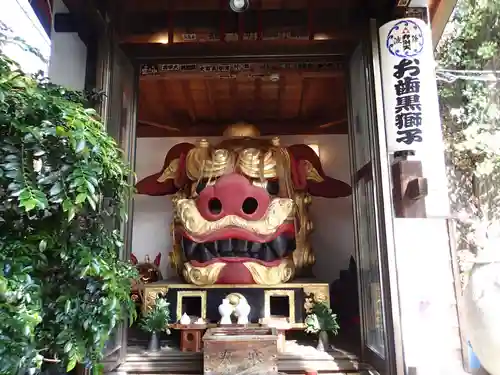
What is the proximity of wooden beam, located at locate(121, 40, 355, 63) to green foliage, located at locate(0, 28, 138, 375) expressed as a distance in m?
1.38

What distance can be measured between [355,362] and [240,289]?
1034 mm

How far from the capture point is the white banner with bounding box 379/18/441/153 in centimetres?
246

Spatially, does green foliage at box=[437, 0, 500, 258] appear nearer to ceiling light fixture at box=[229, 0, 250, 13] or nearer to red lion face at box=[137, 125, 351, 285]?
red lion face at box=[137, 125, 351, 285]

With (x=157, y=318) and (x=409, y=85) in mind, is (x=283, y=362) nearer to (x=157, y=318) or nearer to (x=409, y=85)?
(x=157, y=318)

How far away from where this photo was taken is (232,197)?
3549 millimetres

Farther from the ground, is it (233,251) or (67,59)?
(67,59)

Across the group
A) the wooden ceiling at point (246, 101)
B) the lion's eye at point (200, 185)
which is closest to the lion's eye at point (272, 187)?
the lion's eye at point (200, 185)

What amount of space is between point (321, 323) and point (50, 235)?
7.32ft

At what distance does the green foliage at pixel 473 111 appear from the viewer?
2.79 metres

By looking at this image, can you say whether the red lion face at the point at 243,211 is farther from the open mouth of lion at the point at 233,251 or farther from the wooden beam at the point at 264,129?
the wooden beam at the point at 264,129

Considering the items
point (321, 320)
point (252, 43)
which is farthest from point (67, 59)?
point (321, 320)

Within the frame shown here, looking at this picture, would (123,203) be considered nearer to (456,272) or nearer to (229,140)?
(456,272)

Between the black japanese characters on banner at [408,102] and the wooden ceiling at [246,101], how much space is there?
829mm

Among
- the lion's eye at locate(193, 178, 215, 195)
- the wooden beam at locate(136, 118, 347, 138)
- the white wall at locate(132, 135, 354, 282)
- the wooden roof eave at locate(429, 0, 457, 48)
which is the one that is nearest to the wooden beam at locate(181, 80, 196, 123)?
the wooden beam at locate(136, 118, 347, 138)
